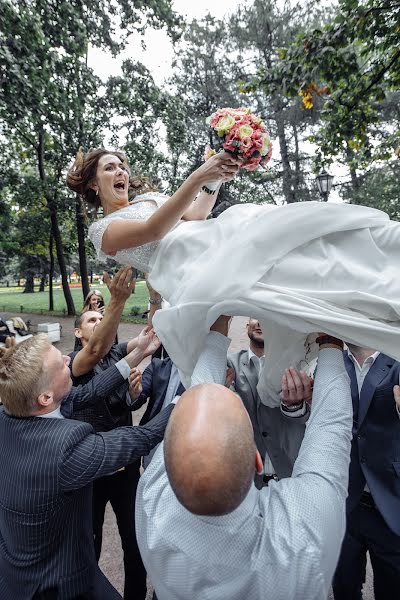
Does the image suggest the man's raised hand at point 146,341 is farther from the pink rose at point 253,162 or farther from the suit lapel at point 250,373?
the pink rose at point 253,162

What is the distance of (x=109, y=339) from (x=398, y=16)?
6218mm

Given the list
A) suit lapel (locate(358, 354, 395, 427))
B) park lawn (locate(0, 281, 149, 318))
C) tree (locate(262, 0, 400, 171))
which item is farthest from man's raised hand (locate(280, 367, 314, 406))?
park lawn (locate(0, 281, 149, 318))

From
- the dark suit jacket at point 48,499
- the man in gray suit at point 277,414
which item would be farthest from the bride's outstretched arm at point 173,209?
the dark suit jacket at point 48,499

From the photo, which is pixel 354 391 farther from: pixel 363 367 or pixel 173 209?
pixel 173 209

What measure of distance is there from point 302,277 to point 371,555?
2.02 metres

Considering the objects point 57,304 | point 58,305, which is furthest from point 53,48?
point 57,304

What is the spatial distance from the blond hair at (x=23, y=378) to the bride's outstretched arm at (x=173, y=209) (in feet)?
2.58

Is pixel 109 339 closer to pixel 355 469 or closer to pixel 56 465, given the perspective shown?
pixel 56 465

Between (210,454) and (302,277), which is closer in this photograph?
(210,454)

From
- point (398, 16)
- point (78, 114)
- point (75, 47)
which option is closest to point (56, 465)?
point (398, 16)

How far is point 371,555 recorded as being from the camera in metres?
2.31

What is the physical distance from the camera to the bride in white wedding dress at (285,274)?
1.34 meters

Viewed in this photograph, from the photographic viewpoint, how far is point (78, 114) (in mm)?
10898

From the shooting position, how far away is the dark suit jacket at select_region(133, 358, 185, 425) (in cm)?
321
